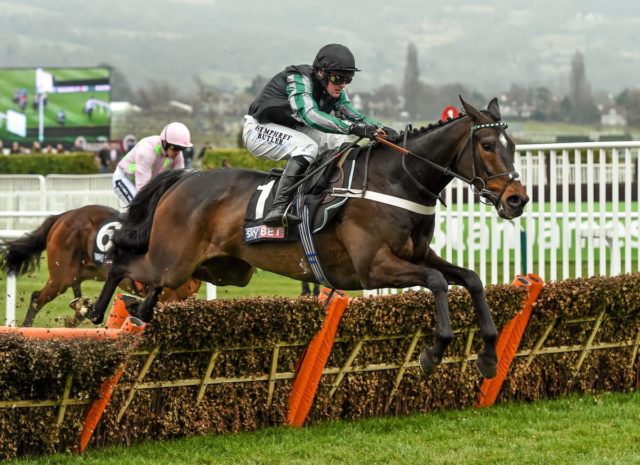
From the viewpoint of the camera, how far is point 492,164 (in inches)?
223

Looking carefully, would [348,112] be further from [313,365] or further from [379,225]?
[313,365]

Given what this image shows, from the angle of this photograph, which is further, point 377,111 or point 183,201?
point 377,111

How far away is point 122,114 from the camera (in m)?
39.0

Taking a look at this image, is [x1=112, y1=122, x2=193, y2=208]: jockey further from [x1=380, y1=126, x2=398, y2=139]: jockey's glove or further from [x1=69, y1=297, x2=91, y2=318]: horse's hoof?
[x1=380, y1=126, x2=398, y2=139]: jockey's glove

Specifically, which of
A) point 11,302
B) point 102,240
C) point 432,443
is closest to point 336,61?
point 432,443

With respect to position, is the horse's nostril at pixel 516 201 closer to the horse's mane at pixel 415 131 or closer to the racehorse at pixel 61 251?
the horse's mane at pixel 415 131

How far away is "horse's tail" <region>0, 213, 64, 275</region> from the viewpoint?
9.02m

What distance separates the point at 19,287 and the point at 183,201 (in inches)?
236

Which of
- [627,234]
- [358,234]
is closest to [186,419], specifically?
[358,234]

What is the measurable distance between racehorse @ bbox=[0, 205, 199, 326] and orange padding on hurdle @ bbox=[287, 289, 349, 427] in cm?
343

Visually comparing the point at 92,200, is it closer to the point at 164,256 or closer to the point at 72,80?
the point at 164,256

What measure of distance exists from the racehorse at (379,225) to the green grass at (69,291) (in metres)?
2.61

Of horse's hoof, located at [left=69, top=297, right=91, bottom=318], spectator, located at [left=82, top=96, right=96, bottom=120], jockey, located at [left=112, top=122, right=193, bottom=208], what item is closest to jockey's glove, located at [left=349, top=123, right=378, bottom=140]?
horse's hoof, located at [left=69, top=297, right=91, bottom=318]

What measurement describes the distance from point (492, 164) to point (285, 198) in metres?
1.17
